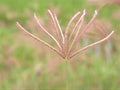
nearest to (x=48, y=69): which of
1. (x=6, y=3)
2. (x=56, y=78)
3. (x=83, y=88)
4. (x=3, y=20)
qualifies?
(x=56, y=78)

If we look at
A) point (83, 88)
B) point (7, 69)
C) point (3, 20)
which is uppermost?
point (3, 20)

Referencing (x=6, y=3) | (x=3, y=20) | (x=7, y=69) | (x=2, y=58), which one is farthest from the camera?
(x=6, y=3)

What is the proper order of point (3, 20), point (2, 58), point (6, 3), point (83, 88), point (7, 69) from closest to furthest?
point (83, 88) → point (2, 58) → point (7, 69) → point (3, 20) → point (6, 3)

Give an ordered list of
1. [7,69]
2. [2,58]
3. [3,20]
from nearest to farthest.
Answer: [2,58], [7,69], [3,20]

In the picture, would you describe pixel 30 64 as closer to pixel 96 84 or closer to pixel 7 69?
pixel 7 69

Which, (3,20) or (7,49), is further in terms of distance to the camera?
(3,20)

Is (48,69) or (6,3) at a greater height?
(6,3)

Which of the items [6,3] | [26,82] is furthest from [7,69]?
[6,3]

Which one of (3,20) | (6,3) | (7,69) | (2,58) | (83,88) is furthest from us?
(6,3)

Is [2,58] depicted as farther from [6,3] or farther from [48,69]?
[6,3]
